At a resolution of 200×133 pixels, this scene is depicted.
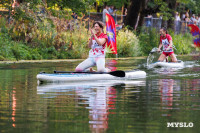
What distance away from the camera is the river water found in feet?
26.7

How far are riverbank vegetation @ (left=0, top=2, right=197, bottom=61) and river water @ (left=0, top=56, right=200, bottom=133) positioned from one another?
11629 mm

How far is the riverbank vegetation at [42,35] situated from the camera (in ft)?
89.9

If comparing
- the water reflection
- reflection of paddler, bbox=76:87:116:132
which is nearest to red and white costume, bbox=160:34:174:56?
the water reflection

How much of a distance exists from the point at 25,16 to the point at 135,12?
1284cm

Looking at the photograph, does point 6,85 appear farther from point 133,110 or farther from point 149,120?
point 149,120

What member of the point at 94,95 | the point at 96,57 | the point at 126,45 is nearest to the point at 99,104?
the point at 94,95

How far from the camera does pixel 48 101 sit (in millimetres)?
11250

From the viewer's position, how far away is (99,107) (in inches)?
406

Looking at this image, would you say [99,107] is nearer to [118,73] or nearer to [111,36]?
[118,73]

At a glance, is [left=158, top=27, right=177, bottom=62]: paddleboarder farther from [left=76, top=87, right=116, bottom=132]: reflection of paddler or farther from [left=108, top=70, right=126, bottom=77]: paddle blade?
[left=76, top=87, right=116, bottom=132]: reflection of paddler

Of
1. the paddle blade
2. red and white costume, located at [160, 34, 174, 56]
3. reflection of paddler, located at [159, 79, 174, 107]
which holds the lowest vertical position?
reflection of paddler, located at [159, 79, 174, 107]

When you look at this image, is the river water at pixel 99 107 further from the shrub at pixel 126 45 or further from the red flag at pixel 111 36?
the shrub at pixel 126 45

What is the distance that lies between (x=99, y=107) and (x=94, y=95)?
7.02ft

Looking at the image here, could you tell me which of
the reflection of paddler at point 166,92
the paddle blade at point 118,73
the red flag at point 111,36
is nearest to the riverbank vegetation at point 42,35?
the red flag at point 111,36
